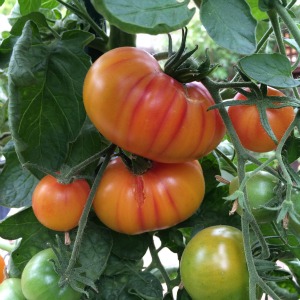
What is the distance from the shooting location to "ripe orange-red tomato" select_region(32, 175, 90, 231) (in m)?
0.51

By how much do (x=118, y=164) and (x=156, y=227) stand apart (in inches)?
3.3

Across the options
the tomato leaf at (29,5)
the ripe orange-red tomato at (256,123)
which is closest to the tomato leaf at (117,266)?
the ripe orange-red tomato at (256,123)

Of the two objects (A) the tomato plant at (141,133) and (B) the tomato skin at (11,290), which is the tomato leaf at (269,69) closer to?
(A) the tomato plant at (141,133)

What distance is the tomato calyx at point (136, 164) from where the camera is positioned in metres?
0.52

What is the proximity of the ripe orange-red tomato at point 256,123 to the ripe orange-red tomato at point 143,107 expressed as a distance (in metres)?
0.05

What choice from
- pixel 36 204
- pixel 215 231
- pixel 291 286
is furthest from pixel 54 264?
pixel 291 286

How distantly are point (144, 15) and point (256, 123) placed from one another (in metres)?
0.19

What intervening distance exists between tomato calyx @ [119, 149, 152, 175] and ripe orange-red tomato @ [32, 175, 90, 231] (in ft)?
0.19

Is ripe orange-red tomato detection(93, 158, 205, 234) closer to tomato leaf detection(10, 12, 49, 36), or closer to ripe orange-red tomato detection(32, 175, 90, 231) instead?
ripe orange-red tomato detection(32, 175, 90, 231)

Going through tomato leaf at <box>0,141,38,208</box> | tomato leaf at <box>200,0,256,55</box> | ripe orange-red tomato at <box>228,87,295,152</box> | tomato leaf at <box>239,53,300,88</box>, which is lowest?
tomato leaf at <box>0,141,38,208</box>

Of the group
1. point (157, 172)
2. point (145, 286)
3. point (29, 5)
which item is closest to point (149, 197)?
point (157, 172)

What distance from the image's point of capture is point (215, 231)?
51 cm

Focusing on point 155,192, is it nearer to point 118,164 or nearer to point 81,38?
point 118,164

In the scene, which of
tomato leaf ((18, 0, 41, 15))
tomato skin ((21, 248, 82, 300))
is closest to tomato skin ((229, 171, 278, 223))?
tomato skin ((21, 248, 82, 300))
